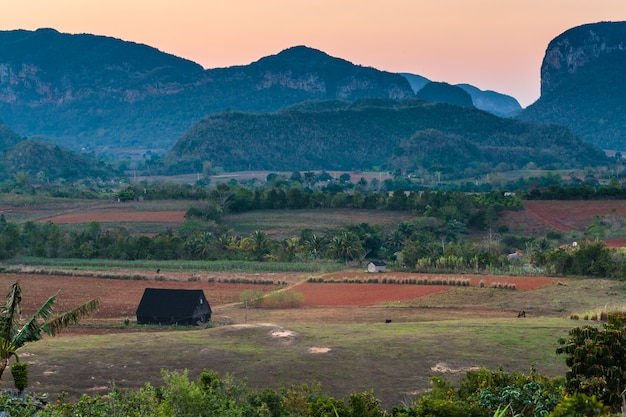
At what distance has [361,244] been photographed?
8369 cm

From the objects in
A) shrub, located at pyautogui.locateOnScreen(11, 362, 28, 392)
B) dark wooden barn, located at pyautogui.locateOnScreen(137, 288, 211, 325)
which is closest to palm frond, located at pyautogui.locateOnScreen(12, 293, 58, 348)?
shrub, located at pyautogui.locateOnScreen(11, 362, 28, 392)

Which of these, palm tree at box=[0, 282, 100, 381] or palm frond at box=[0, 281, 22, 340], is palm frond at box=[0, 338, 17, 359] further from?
palm frond at box=[0, 281, 22, 340]

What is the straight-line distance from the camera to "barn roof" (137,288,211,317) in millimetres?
49781

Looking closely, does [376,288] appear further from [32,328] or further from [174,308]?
[32,328]

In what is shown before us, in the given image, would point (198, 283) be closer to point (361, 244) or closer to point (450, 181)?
point (361, 244)

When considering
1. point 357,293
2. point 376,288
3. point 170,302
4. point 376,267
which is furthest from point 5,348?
point 376,267

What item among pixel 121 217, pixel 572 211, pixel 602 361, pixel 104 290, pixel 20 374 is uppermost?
pixel 20 374

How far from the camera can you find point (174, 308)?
50219 millimetres

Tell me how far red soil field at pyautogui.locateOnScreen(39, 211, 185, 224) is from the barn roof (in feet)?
189

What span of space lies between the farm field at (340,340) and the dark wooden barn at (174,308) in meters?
1.34

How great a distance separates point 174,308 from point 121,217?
209ft

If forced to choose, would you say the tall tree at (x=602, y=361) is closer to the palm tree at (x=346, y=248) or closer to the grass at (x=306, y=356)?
the grass at (x=306, y=356)

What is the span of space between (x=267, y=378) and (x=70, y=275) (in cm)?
4444

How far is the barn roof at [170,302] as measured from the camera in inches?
1960
